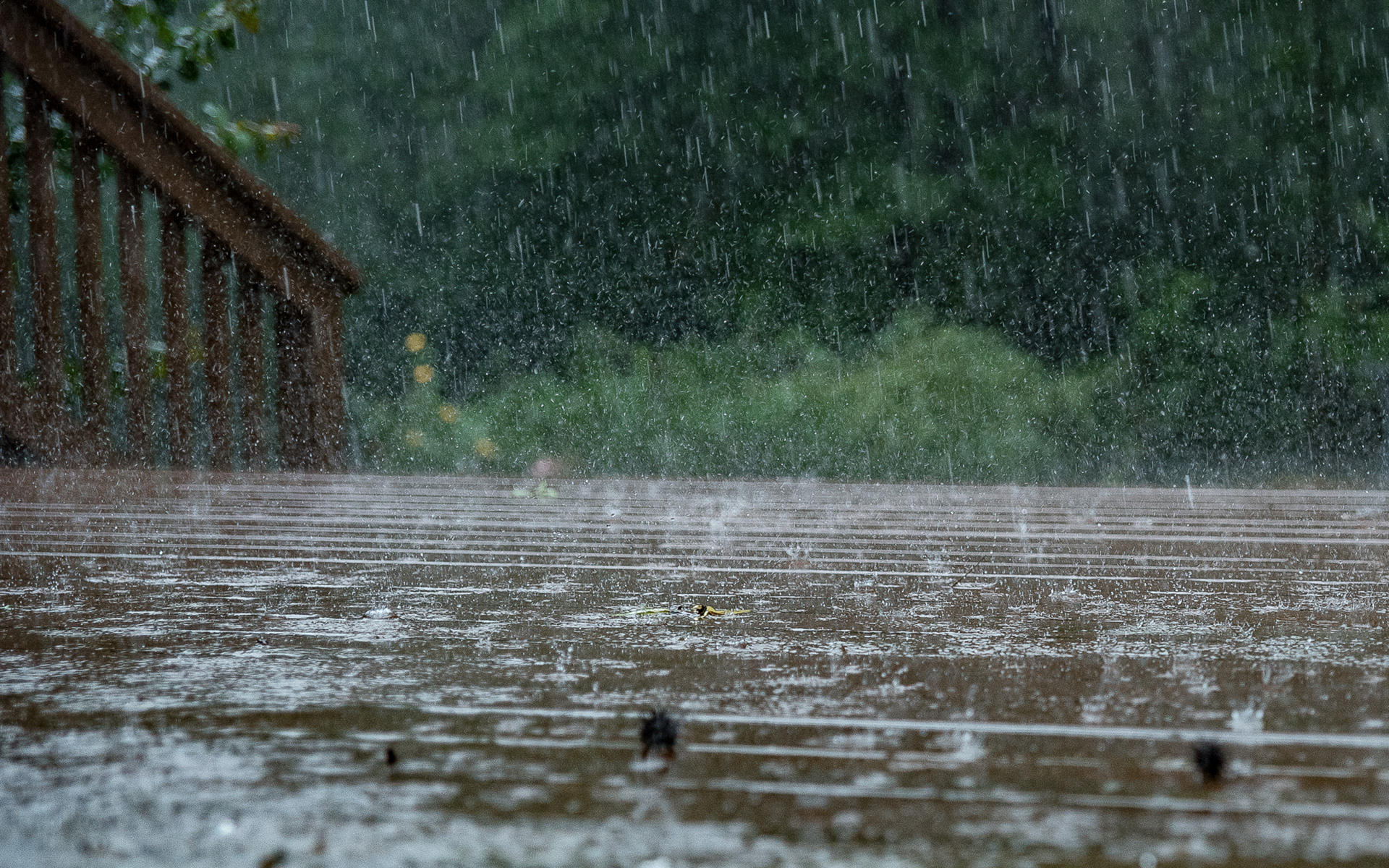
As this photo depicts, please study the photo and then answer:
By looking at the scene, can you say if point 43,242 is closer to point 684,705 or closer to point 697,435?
point 684,705

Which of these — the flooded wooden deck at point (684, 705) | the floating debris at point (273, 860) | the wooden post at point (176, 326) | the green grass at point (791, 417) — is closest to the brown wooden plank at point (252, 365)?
the wooden post at point (176, 326)

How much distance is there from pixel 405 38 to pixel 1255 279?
487 cm

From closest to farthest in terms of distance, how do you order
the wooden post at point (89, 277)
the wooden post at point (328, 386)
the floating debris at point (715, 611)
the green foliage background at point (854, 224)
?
1. the floating debris at point (715, 611)
2. the wooden post at point (89, 277)
3. the wooden post at point (328, 386)
4. the green foliage background at point (854, 224)

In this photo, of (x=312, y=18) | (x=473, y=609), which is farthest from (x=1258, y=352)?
(x=473, y=609)

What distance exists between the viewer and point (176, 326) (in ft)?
13.0

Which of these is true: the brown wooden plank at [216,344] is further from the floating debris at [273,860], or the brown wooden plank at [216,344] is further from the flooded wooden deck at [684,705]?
the floating debris at [273,860]

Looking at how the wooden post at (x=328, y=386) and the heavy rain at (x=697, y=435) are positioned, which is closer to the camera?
the heavy rain at (x=697, y=435)

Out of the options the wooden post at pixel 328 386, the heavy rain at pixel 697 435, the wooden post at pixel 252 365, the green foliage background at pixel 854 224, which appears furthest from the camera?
the green foliage background at pixel 854 224

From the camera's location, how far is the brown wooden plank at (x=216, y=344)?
4.11 m

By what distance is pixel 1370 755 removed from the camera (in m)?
0.74

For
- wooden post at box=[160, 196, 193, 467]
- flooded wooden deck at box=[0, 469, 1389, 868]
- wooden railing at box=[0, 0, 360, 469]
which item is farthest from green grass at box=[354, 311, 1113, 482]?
flooded wooden deck at box=[0, 469, 1389, 868]

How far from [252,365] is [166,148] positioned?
730 mm

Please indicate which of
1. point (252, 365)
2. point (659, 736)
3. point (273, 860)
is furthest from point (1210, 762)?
point (252, 365)

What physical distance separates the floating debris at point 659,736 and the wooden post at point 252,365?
3.75 meters
